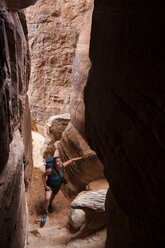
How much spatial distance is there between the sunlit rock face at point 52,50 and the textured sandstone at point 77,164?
2.72m

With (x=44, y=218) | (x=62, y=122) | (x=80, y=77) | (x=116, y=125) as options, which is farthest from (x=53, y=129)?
(x=116, y=125)

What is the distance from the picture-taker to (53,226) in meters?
3.69

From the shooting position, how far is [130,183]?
1225 millimetres

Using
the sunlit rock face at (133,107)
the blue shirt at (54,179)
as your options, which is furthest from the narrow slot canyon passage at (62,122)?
the sunlit rock face at (133,107)

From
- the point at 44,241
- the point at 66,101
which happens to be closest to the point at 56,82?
the point at 66,101

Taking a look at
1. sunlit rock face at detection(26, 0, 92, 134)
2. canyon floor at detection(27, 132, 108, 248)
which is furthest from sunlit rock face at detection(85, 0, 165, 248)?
sunlit rock face at detection(26, 0, 92, 134)

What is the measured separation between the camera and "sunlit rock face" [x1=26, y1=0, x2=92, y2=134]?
21.6 feet

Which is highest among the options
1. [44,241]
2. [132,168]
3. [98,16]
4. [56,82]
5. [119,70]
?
[98,16]

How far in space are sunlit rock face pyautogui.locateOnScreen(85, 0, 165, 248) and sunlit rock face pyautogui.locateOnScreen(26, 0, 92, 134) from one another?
18.2 feet

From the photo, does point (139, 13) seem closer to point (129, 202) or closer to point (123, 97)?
point (123, 97)

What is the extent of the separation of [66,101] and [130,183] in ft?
20.7

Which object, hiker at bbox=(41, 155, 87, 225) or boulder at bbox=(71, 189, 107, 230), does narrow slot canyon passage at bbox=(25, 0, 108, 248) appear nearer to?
boulder at bbox=(71, 189, 107, 230)

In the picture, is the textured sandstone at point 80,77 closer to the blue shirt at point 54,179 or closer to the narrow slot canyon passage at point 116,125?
the blue shirt at point 54,179

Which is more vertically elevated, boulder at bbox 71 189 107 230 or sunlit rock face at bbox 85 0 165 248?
sunlit rock face at bbox 85 0 165 248
